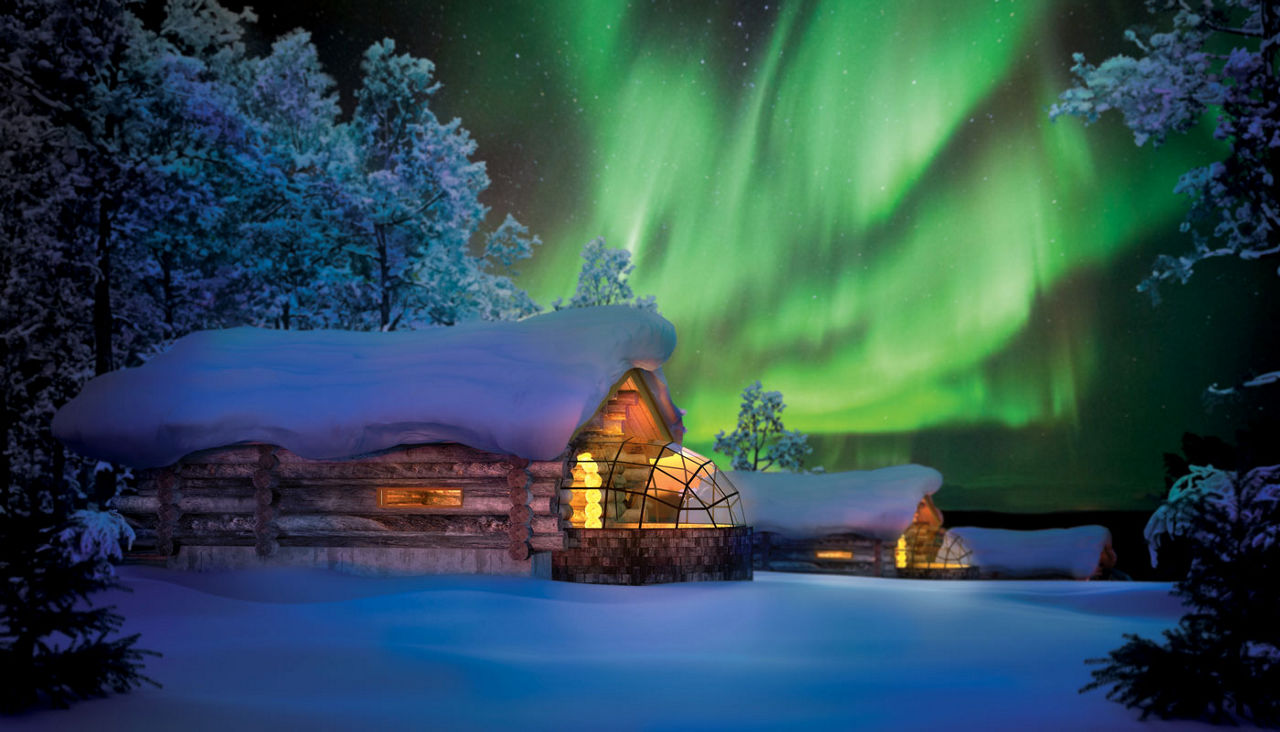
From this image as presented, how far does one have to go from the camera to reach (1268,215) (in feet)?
52.4

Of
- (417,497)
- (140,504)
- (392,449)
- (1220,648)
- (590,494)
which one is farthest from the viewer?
(590,494)

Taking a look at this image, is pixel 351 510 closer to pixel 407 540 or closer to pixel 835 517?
→ pixel 407 540

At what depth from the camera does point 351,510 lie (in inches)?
714

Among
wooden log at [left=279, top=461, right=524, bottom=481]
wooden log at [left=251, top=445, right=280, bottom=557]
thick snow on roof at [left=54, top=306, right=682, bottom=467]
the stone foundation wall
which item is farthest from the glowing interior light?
wooden log at [left=251, top=445, right=280, bottom=557]

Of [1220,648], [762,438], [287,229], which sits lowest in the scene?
[1220,648]

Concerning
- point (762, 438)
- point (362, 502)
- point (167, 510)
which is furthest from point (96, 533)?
point (762, 438)

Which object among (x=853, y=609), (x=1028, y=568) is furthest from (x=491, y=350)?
(x=1028, y=568)

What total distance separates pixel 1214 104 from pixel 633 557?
11.3 m

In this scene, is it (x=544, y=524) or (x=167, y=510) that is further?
(x=167, y=510)

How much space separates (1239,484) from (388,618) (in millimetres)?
9696

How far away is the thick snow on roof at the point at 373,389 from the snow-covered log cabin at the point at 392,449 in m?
0.03

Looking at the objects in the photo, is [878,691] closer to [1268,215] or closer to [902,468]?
[1268,215]

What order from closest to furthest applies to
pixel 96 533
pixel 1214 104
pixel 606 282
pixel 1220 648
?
1. pixel 1220 648
2. pixel 96 533
3. pixel 1214 104
4. pixel 606 282

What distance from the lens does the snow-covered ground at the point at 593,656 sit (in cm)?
824
